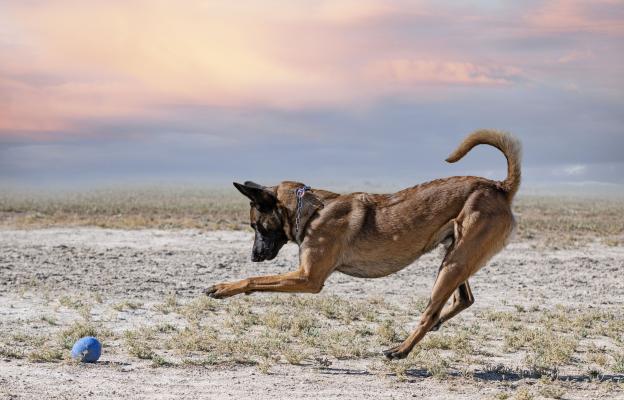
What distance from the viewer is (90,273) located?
16.4 m

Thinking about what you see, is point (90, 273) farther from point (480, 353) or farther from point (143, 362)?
point (480, 353)

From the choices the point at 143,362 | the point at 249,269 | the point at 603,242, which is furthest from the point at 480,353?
the point at 603,242

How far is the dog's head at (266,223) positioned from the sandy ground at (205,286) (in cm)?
123

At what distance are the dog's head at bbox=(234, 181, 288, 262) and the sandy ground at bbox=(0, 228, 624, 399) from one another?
1.23m

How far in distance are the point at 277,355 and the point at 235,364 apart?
62 centimetres

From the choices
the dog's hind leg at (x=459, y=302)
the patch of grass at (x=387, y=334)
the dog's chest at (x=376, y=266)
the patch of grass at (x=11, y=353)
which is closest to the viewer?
the dog's chest at (x=376, y=266)

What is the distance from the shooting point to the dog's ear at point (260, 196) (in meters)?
8.20

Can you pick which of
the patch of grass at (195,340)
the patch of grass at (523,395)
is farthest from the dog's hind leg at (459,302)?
the patch of grass at (195,340)

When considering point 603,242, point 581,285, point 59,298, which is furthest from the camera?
point 603,242

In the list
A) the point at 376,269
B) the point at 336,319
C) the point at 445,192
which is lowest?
the point at 336,319

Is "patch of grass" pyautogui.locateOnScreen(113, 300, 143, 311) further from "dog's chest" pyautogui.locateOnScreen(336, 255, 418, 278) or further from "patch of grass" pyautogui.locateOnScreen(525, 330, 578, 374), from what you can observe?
"patch of grass" pyautogui.locateOnScreen(525, 330, 578, 374)

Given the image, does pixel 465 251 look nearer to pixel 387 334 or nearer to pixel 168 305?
A: pixel 387 334

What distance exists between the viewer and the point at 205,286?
15188 millimetres

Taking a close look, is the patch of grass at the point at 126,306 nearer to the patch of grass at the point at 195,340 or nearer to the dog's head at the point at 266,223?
the patch of grass at the point at 195,340
